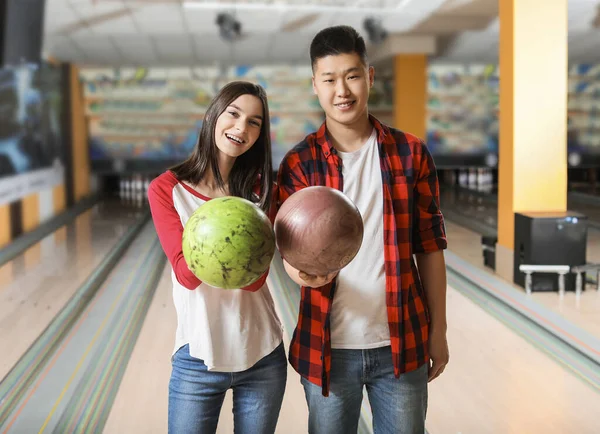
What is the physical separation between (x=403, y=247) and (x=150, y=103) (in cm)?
912

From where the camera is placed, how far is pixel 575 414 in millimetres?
2111

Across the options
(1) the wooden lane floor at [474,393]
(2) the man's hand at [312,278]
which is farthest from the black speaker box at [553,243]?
(2) the man's hand at [312,278]

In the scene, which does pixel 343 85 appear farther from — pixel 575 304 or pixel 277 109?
pixel 277 109

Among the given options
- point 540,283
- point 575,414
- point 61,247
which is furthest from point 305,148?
point 61,247

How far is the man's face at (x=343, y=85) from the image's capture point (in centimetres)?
106

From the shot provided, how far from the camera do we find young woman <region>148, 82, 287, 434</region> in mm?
1082

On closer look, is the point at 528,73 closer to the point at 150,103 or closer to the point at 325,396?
the point at 325,396

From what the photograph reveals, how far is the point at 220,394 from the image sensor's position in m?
1.13

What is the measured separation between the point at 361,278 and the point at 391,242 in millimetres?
82

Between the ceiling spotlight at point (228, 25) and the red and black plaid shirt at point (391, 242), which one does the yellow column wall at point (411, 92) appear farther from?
the red and black plaid shirt at point (391, 242)

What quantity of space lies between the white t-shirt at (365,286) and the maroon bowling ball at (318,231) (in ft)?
0.59

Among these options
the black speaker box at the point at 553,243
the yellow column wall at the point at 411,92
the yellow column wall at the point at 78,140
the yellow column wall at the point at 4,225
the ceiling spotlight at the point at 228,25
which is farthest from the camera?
the yellow column wall at the point at 78,140

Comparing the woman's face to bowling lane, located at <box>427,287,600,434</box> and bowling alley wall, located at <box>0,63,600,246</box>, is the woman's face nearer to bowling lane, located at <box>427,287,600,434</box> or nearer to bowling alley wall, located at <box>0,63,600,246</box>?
bowling lane, located at <box>427,287,600,434</box>

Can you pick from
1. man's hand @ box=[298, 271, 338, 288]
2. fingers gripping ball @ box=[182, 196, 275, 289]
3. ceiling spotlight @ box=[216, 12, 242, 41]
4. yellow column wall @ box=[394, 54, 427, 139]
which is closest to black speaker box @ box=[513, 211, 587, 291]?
man's hand @ box=[298, 271, 338, 288]
